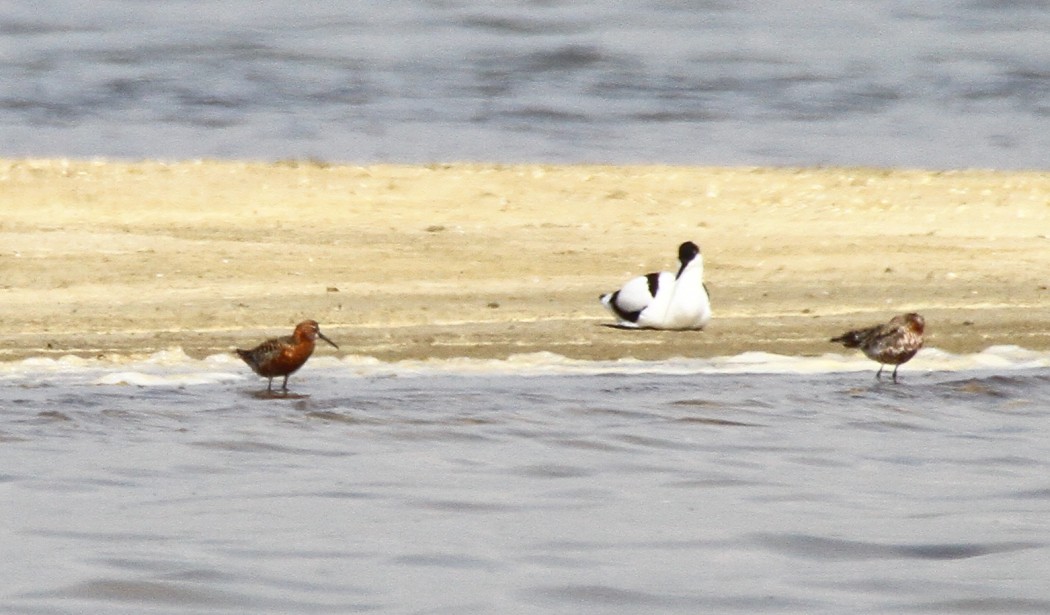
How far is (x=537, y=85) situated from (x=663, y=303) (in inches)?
462

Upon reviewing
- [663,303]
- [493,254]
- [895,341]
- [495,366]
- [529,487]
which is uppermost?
[493,254]

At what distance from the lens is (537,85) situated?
2250cm

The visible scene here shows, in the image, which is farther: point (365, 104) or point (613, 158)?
point (365, 104)

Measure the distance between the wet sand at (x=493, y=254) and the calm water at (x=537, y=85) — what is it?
7.06 ft

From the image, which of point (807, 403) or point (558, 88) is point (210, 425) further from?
point (558, 88)

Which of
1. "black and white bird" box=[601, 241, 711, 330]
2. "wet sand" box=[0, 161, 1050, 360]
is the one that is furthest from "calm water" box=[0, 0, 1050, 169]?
"black and white bird" box=[601, 241, 711, 330]

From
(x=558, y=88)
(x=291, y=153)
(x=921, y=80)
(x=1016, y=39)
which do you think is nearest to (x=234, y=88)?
(x=558, y=88)

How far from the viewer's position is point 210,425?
8812 millimetres

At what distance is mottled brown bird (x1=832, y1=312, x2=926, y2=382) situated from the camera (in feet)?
33.2

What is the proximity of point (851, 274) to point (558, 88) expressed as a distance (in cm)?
987

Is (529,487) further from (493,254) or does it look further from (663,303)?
(493,254)

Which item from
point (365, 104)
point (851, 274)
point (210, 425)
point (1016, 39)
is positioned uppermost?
point (1016, 39)

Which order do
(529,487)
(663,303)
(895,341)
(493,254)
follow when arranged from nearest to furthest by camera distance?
(529,487) < (895,341) < (663,303) < (493,254)

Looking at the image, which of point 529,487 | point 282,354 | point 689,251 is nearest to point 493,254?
point 689,251
